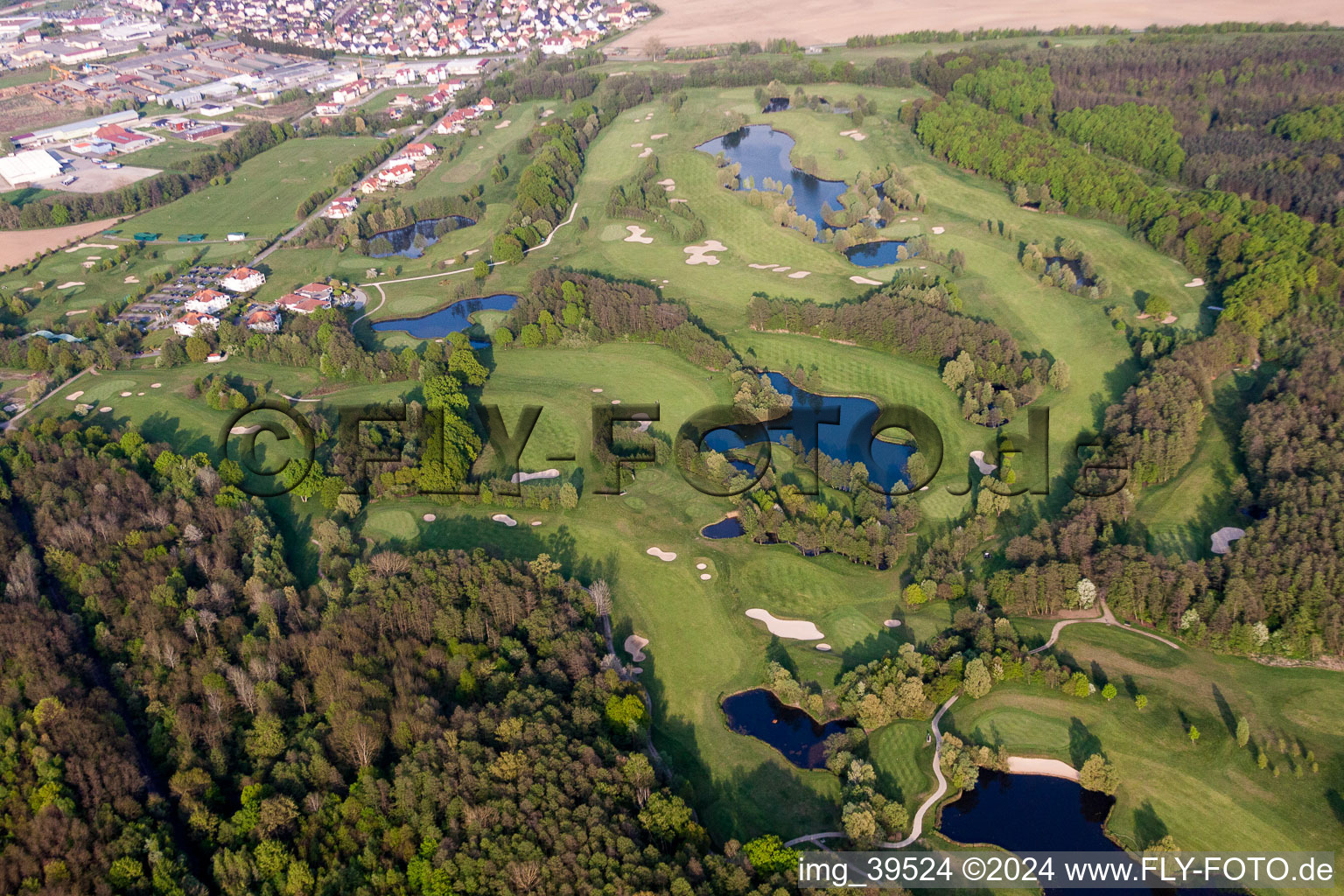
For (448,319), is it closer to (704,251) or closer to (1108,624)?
(704,251)

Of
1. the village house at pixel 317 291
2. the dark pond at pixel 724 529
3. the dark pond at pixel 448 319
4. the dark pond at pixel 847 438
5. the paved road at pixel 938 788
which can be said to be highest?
the village house at pixel 317 291

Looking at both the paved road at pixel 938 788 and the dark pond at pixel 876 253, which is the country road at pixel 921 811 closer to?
the paved road at pixel 938 788

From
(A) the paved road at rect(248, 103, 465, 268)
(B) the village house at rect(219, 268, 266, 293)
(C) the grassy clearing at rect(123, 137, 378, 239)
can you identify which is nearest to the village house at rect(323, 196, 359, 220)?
(A) the paved road at rect(248, 103, 465, 268)

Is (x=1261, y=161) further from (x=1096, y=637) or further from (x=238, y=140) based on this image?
(x=238, y=140)

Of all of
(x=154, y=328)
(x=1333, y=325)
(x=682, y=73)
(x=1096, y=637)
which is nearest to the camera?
(x=1096, y=637)

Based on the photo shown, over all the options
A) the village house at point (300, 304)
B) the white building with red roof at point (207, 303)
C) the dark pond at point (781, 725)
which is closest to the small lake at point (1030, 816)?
the dark pond at point (781, 725)

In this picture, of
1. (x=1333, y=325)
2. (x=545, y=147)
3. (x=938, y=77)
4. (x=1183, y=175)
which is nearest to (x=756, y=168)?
(x=545, y=147)

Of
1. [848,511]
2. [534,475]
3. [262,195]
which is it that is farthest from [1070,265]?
[262,195]
